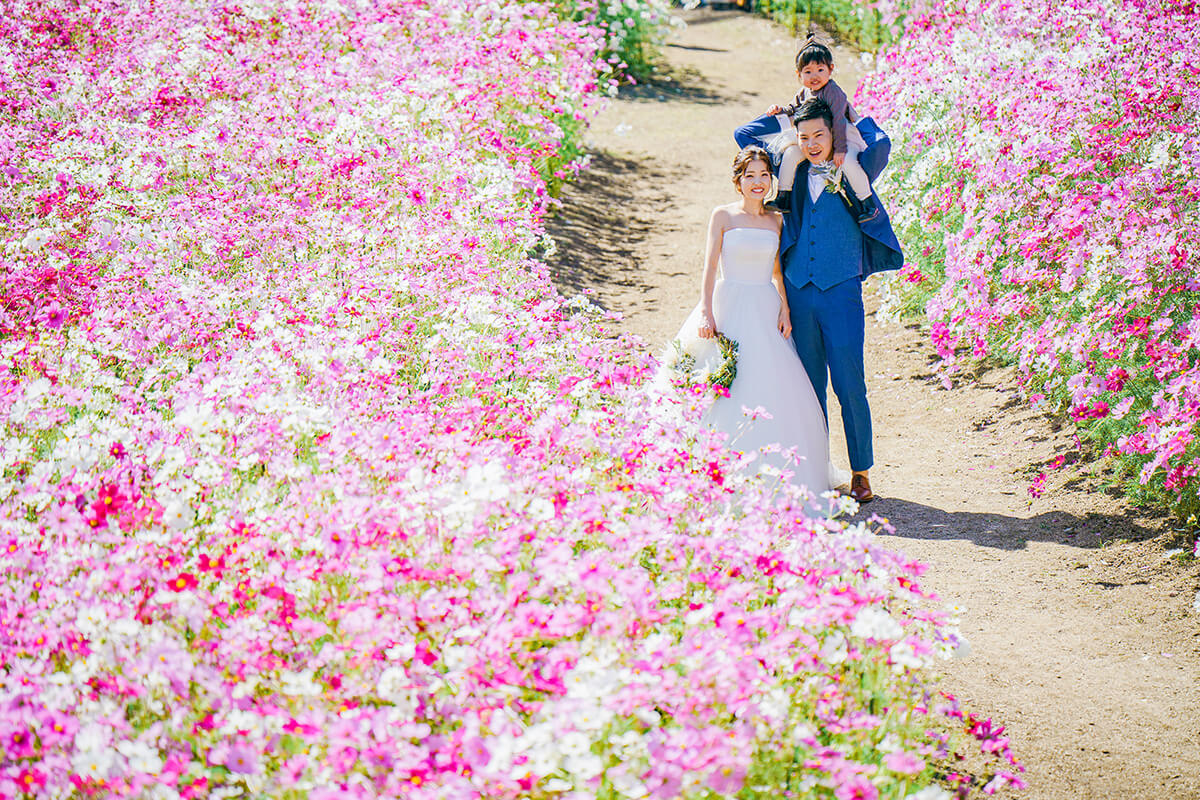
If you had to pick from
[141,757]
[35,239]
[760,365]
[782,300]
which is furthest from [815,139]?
[141,757]

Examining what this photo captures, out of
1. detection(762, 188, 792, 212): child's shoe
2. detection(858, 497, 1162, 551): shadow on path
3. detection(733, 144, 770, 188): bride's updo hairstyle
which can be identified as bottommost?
detection(858, 497, 1162, 551): shadow on path

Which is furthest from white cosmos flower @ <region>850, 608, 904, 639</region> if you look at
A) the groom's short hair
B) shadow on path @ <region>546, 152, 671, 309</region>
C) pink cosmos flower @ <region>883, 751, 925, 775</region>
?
shadow on path @ <region>546, 152, 671, 309</region>

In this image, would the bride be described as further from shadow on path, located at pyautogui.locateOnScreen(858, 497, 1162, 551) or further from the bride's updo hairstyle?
shadow on path, located at pyautogui.locateOnScreen(858, 497, 1162, 551)

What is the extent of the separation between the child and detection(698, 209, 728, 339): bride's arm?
0.93ft

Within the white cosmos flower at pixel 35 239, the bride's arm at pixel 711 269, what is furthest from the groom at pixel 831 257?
the white cosmos flower at pixel 35 239

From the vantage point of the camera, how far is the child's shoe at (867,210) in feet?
15.9

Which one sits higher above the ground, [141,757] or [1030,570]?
[141,757]

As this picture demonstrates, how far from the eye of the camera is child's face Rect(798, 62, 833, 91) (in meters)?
4.77

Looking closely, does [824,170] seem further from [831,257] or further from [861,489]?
[861,489]

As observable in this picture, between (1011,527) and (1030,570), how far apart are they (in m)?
0.41

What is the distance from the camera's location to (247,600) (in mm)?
2613

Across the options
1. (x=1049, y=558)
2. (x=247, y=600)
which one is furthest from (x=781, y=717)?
(x=1049, y=558)

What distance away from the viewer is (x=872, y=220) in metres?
4.87

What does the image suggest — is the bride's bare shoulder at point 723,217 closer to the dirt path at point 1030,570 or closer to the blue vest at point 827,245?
the blue vest at point 827,245
